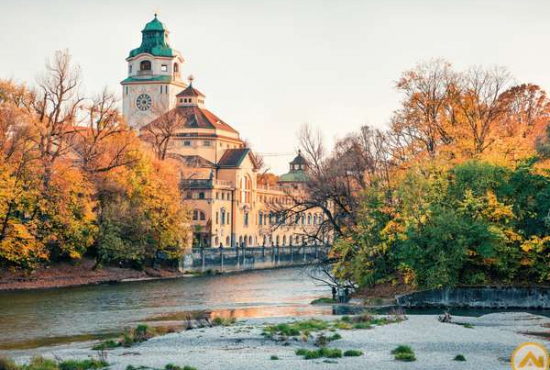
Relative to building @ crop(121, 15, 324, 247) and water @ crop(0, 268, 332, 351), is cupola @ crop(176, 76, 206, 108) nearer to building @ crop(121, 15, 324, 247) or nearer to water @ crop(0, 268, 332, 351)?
building @ crop(121, 15, 324, 247)

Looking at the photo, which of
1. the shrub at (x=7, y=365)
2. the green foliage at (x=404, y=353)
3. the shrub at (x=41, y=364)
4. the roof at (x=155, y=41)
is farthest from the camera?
the roof at (x=155, y=41)

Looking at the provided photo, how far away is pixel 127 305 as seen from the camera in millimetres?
58281

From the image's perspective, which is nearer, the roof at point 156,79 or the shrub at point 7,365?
the shrub at point 7,365

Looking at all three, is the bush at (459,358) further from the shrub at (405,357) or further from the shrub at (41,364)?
the shrub at (41,364)

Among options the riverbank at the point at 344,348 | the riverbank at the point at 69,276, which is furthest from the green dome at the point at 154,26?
the riverbank at the point at 344,348

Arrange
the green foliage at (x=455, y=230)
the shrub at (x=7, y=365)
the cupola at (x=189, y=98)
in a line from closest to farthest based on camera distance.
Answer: the shrub at (x=7, y=365), the green foliage at (x=455, y=230), the cupola at (x=189, y=98)

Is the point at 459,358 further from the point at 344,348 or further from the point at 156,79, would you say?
the point at 156,79

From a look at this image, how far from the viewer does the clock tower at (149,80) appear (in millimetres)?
155375

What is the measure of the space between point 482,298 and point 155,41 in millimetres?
112530

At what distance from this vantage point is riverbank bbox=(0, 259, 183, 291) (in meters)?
70.7

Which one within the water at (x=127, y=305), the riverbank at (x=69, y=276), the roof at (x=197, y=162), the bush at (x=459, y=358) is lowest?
the bush at (x=459, y=358)

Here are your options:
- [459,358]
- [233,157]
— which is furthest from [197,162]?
[459,358]

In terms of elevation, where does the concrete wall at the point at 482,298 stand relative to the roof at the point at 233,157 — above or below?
below

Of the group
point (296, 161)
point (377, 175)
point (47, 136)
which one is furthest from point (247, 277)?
point (296, 161)
